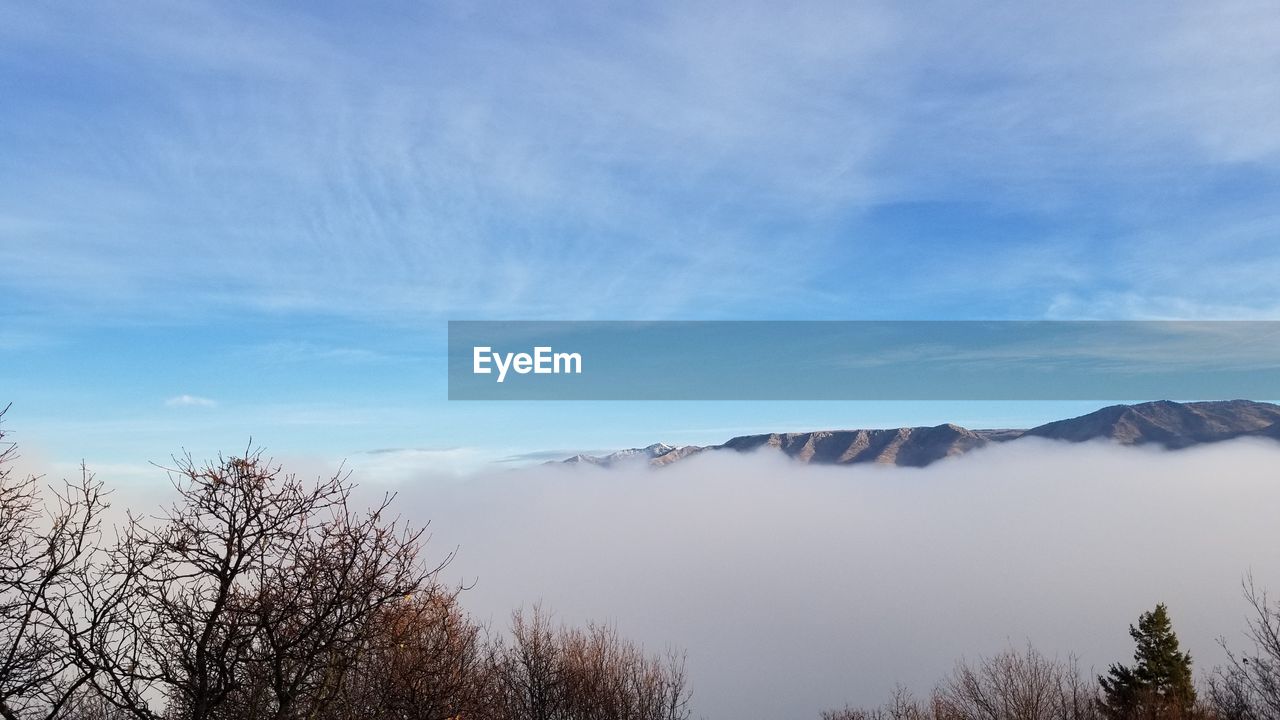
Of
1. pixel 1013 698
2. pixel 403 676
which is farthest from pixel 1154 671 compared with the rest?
pixel 403 676

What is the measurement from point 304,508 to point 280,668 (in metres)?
2.49

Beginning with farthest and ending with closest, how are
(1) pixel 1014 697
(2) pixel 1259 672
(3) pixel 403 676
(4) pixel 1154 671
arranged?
(4) pixel 1154 671
(1) pixel 1014 697
(2) pixel 1259 672
(3) pixel 403 676

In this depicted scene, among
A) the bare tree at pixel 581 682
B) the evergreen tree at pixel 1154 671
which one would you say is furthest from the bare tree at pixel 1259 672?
the bare tree at pixel 581 682

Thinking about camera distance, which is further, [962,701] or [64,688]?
[962,701]

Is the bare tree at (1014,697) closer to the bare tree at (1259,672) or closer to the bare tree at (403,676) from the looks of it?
the bare tree at (1259,672)

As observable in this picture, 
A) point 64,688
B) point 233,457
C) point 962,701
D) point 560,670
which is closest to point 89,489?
point 64,688

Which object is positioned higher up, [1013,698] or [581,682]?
[581,682]

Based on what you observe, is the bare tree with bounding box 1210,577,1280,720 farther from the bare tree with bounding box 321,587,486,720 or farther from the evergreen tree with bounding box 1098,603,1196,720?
the bare tree with bounding box 321,587,486,720

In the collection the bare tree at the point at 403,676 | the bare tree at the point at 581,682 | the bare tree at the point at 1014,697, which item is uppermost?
the bare tree at the point at 403,676

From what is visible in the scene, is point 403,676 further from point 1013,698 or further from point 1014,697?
point 1013,698

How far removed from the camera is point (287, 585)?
604 inches

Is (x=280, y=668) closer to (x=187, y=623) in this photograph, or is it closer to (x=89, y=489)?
(x=187, y=623)

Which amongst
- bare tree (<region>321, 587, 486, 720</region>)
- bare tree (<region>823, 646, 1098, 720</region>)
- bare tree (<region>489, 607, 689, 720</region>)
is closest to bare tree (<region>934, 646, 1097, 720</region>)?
bare tree (<region>823, 646, 1098, 720</region>)

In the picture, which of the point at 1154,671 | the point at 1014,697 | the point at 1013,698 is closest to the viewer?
the point at 1014,697
